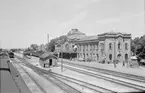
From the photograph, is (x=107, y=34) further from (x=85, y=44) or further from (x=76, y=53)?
(x=76, y=53)

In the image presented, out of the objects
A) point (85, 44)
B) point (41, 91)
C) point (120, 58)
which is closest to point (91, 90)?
point (41, 91)

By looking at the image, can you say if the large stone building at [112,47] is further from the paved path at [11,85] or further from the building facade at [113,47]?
the paved path at [11,85]

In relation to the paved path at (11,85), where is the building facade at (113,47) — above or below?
above

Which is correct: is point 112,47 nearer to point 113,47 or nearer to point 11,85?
point 113,47

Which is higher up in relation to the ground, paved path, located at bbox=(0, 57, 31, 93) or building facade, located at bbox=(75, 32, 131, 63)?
building facade, located at bbox=(75, 32, 131, 63)

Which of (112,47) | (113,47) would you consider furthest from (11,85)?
(113,47)

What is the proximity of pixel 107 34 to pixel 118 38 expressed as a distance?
12.0 ft

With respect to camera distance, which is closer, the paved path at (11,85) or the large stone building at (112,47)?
the paved path at (11,85)

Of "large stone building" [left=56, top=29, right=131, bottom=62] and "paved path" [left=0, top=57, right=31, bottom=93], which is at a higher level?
"large stone building" [left=56, top=29, right=131, bottom=62]

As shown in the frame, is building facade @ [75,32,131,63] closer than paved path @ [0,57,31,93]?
No

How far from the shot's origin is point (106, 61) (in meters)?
36.9

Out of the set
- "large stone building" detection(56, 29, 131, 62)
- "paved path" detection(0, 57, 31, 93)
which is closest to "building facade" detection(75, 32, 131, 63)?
"large stone building" detection(56, 29, 131, 62)

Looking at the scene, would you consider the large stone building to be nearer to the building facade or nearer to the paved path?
the building facade

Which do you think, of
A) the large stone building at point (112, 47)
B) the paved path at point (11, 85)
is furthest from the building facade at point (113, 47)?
the paved path at point (11, 85)
